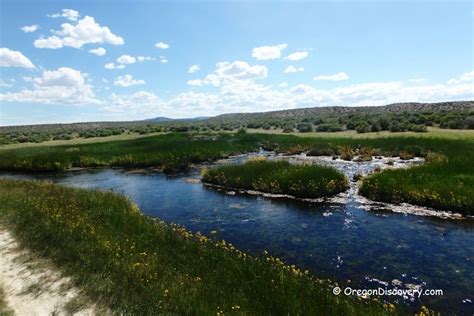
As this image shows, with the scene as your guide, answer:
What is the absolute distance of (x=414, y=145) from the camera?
119 feet

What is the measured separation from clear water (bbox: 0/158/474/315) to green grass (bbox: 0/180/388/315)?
1.98 m

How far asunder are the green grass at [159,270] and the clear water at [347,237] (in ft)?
6.48

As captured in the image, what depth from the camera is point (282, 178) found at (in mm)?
23969

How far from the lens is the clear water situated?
438 inches

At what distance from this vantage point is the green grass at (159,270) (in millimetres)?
8047

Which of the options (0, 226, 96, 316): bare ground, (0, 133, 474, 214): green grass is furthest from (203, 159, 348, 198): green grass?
(0, 226, 96, 316): bare ground

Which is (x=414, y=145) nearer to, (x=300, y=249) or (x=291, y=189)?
(x=291, y=189)

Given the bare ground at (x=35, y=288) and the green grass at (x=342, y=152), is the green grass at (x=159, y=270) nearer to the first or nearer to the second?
the bare ground at (x=35, y=288)

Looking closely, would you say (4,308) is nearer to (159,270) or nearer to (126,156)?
(159,270)

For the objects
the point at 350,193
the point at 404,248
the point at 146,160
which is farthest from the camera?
the point at 146,160

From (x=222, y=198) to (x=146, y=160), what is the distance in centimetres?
1790

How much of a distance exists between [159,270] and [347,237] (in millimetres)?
8009

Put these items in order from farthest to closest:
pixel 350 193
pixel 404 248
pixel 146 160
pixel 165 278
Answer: pixel 146 160
pixel 350 193
pixel 404 248
pixel 165 278

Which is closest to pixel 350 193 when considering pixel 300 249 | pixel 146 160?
pixel 300 249
